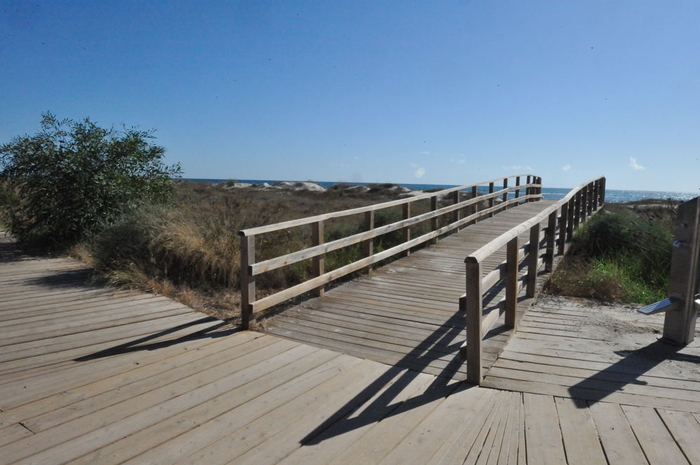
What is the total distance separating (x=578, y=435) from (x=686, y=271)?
2.21 m

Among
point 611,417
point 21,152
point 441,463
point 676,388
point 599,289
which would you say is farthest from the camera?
point 21,152

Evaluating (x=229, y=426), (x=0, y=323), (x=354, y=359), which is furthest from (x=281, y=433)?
(x=0, y=323)

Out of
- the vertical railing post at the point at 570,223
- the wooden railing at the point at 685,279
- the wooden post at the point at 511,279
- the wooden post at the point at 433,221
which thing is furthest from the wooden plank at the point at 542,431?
the wooden post at the point at 433,221

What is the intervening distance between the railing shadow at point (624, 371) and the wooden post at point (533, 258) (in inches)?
61.2

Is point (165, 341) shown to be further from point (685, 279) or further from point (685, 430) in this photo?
point (685, 279)

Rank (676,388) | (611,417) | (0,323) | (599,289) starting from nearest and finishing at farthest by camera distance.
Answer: (611,417) → (676,388) → (0,323) → (599,289)

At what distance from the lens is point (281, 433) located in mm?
2770

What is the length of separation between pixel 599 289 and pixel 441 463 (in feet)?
15.0

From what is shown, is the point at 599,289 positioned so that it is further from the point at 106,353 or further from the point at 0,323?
the point at 0,323

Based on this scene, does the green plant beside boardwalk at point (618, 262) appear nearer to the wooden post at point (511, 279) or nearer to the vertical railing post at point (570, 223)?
the vertical railing post at point (570, 223)

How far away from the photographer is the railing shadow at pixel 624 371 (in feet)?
10.8

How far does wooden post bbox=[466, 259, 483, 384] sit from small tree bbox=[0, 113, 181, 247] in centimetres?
756

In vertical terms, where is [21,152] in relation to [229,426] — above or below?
above

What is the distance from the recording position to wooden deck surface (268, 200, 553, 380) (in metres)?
4.10
